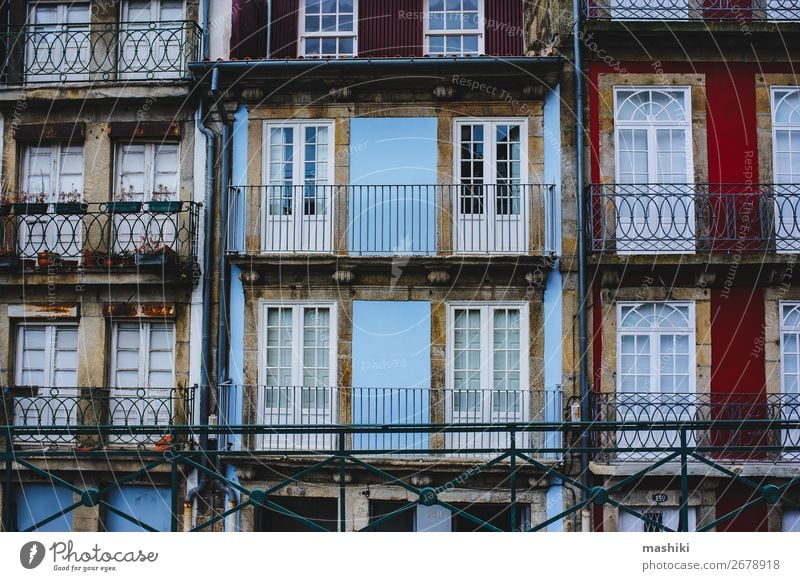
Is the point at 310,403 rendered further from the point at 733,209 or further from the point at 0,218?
the point at 733,209

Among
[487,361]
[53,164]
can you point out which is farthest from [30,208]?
[487,361]

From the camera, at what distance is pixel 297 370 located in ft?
47.8

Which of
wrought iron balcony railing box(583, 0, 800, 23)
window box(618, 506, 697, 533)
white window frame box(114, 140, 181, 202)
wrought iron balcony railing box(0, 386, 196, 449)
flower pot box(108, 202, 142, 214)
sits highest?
wrought iron balcony railing box(583, 0, 800, 23)

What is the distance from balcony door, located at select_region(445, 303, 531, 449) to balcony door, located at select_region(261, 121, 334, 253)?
9.03 ft

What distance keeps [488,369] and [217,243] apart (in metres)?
5.14

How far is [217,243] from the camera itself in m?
14.8

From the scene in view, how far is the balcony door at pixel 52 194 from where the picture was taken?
15.0 meters

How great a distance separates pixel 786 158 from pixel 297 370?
29.9 ft

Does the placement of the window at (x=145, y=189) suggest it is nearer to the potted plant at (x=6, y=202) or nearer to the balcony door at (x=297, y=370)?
the potted plant at (x=6, y=202)

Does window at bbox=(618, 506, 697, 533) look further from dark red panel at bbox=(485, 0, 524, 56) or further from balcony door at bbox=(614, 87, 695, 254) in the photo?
dark red panel at bbox=(485, 0, 524, 56)

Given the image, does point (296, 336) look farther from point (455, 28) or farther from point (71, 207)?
point (455, 28)

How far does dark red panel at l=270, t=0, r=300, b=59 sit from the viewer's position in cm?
1582

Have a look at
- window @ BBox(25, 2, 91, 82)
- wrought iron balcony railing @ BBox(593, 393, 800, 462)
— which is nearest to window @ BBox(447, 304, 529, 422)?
wrought iron balcony railing @ BBox(593, 393, 800, 462)

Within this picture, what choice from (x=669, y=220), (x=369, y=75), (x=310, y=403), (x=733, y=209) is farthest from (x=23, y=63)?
(x=733, y=209)
